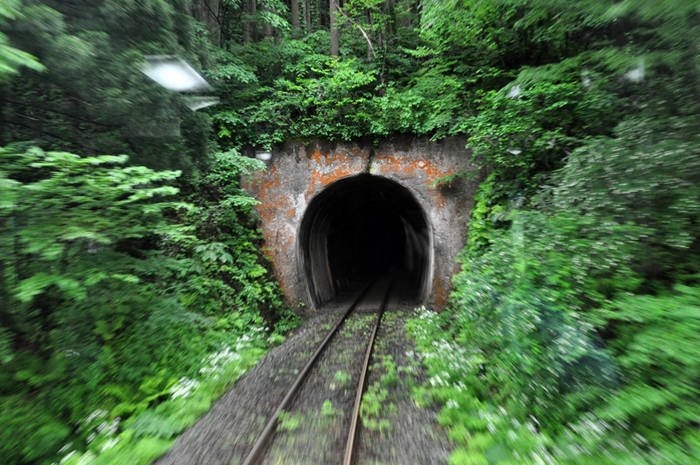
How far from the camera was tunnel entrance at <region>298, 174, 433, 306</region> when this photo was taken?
33.7 ft

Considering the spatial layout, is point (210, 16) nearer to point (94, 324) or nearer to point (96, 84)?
point (96, 84)

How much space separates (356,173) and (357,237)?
31.9 feet

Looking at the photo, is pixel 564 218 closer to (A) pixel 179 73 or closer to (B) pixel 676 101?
Answer: (B) pixel 676 101

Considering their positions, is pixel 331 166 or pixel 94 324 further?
pixel 331 166

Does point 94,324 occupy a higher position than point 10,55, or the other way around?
point 10,55

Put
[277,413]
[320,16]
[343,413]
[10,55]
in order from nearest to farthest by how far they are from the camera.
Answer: [10,55] < [277,413] < [343,413] < [320,16]

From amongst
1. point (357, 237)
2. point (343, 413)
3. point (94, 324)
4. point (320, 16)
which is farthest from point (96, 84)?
point (320, 16)

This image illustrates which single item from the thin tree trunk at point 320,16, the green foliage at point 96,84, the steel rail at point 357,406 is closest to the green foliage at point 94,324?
the green foliage at point 96,84

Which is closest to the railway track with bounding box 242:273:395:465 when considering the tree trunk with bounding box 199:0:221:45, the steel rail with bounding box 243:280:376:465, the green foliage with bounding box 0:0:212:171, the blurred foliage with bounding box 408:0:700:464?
the steel rail with bounding box 243:280:376:465

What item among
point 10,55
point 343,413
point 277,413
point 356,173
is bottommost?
point 343,413

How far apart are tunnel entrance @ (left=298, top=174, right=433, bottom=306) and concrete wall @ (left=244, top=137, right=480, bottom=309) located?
1.37ft

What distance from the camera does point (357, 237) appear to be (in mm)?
18734

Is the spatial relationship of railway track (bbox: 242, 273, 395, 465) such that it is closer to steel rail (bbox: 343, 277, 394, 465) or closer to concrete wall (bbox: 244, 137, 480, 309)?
steel rail (bbox: 343, 277, 394, 465)

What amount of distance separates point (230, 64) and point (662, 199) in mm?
9250
